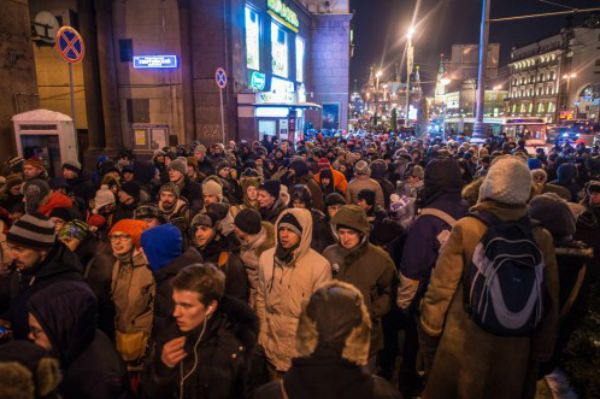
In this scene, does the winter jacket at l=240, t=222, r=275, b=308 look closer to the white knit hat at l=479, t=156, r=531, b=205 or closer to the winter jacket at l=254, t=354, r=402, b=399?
the white knit hat at l=479, t=156, r=531, b=205

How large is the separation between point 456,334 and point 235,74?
66.3 feet

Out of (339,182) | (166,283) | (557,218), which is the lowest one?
(166,283)

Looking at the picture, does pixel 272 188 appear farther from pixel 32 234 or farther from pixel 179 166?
pixel 32 234

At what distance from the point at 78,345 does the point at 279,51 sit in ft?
103

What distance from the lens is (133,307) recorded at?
11.9 feet

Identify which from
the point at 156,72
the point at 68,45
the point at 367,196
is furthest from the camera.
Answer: the point at 156,72

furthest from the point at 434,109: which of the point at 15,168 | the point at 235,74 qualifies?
the point at 15,168

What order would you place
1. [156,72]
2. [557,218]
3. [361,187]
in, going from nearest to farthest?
[557,218]
[361,187]
[156,72]

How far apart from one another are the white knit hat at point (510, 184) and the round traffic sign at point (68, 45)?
8.13 metres

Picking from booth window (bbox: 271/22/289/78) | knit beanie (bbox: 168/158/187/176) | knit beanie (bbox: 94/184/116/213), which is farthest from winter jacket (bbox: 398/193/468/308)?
booth window (bbox: 271/22/289/78)

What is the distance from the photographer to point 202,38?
20.3m

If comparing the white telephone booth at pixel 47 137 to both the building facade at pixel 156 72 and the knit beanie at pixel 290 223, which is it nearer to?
A: the building facade at pixel 156 72

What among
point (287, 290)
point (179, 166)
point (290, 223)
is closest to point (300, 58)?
point (179, 166)

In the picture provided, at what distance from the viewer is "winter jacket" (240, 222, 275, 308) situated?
4254 millimetres
